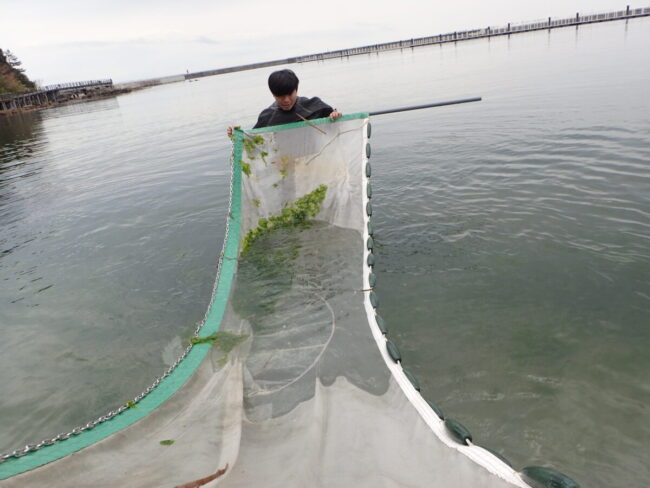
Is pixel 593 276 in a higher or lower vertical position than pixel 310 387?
lower

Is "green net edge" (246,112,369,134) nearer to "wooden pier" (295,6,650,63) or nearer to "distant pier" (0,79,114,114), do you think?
"distant pier" (0,79,114,114)

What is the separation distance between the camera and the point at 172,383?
2.84 meters

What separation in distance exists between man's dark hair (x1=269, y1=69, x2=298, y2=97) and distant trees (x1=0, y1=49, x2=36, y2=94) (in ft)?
245

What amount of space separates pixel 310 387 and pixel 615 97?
1682 centimetres

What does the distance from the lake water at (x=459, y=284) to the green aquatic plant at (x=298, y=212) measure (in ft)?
4.54

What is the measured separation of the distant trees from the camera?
62.5 metres

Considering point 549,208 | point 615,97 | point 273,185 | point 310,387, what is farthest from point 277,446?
point 615,97

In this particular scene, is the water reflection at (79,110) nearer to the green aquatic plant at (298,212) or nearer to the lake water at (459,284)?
the lake water at (459,284)

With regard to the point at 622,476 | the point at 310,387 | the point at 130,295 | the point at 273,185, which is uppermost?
the point at 273,185

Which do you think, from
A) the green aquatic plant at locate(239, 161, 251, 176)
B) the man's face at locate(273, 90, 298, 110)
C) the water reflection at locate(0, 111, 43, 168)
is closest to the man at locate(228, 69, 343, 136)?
the man's face at locate(273, 90, 298, 110)

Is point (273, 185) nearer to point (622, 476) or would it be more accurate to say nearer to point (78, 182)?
point (622, 476)

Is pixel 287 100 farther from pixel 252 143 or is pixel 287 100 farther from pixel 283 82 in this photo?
pixel 252 143

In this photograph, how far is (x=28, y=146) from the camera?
23.0m

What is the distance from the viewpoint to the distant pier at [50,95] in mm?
54062
